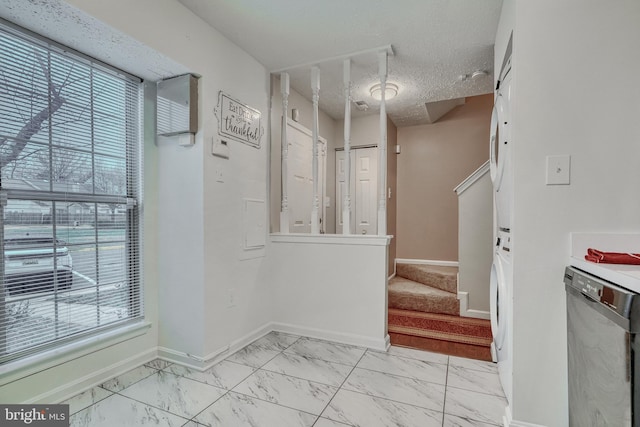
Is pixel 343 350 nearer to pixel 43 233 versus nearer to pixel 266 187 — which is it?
pixel 266 187

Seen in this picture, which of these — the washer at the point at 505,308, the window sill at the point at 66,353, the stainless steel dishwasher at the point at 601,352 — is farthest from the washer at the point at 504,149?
the window sill at the point at 66,353

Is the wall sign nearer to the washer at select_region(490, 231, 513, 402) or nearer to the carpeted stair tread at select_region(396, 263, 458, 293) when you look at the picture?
the washer at select_region(490, 231, 513, 402)

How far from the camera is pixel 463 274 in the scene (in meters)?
3.07

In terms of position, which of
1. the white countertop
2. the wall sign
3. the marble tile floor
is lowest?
the marble tile floor

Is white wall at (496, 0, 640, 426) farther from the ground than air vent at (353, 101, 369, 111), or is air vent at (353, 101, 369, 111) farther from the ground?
air vent at (353, 101, 369, 111)

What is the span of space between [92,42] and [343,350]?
8.84ft

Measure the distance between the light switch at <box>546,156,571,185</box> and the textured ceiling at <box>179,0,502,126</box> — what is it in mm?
1216

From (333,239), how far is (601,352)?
1.86 metres

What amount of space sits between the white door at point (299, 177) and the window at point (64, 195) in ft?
4.95

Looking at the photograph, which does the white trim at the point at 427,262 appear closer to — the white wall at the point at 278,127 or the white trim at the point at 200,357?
the white wall at the point at 278,127

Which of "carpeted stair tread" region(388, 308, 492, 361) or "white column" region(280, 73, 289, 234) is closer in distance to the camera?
"carpeted stair tread" region(388, 308, 492, 361)

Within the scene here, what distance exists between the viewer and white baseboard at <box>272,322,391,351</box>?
2492mm

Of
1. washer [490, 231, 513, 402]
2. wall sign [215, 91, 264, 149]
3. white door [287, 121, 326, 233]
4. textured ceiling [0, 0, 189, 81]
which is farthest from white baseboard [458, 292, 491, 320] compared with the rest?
textured ceiling [0, 0, 189, 81]

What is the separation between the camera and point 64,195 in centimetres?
178
